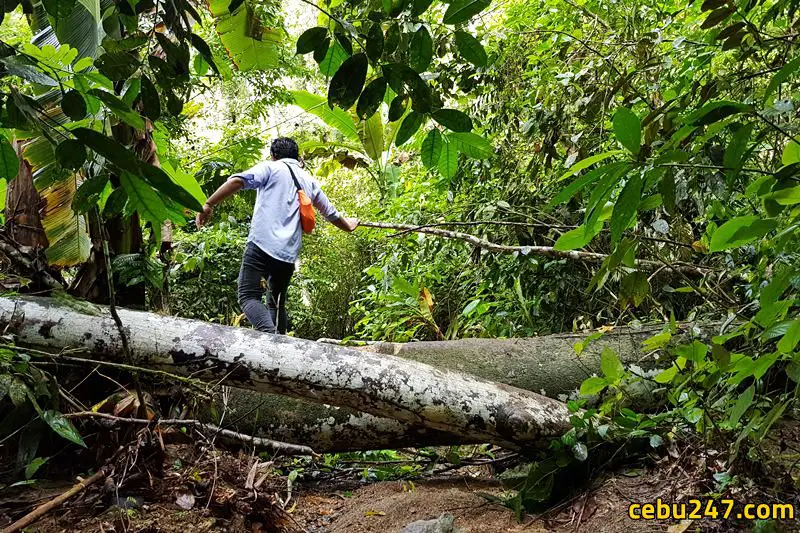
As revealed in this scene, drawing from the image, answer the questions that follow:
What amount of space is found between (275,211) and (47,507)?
97.7 inches

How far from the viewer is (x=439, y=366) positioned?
9.94ft

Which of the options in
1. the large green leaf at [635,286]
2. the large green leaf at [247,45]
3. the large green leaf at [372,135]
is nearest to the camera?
the large green leaf at [635,286]


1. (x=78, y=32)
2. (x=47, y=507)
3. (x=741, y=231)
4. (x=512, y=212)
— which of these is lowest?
(x=47, y=507)

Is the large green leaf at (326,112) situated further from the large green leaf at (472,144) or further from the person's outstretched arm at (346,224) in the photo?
the large green leaf at (472,144)

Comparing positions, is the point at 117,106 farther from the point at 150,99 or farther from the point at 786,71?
the point at 786,71

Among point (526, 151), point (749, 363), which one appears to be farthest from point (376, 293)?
point (749, 363)

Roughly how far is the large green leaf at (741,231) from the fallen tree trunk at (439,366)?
1.75 metres

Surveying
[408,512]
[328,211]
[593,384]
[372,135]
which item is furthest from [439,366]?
[372,135]

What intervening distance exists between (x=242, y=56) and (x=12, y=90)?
2702mm

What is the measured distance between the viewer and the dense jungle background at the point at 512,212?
0.98m

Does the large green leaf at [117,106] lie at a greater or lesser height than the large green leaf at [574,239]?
greater

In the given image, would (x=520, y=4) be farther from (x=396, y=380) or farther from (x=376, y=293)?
(x=396, y=380)

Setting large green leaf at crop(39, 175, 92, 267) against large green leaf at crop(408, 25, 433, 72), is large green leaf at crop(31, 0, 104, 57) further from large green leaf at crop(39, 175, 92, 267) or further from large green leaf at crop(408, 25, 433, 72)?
large green leaf at crop(408, 25, 433, 72)

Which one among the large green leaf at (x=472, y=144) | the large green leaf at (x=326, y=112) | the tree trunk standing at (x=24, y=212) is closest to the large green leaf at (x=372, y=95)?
the large green leaf at (x=472, y=144)
